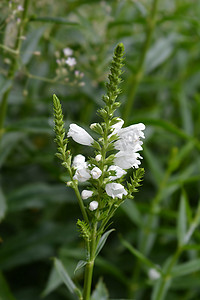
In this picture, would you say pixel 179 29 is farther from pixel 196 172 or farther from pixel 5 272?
pixel 5 272

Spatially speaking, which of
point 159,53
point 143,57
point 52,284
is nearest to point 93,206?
point 52,284

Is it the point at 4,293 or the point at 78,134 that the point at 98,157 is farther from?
the point at 4,293

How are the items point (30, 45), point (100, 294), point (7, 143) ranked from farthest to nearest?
1. point (7, 143)
2. point (30, 45)
3. point (100, 294)

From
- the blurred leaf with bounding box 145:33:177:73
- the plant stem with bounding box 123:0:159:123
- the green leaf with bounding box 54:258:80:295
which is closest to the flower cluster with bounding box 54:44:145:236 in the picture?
the green leaf with bounding box 54:258:80:295


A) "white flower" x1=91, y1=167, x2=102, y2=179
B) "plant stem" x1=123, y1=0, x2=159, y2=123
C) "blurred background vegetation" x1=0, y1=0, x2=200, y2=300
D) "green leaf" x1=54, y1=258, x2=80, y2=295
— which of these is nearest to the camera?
"white flower" x1=91, y1=167, x2=102, y2=179

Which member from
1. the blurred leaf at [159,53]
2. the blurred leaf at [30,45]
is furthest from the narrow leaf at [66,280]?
the blurred leaf at [159,53]

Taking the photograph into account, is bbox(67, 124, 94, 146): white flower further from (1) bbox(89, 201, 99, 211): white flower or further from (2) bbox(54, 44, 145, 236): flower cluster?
(1) bbox(89, 201, 99, 211): white flower
